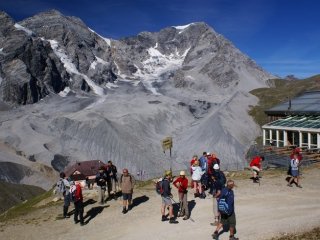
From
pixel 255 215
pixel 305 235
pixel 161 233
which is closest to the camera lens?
pixel 305 235

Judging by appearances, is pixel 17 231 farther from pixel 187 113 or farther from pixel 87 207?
pixel 187 113

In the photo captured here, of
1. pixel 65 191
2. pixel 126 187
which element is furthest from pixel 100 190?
pixel 126 187

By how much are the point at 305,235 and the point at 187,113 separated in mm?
106424

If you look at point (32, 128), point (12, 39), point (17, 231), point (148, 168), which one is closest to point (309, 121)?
point (17, 231)

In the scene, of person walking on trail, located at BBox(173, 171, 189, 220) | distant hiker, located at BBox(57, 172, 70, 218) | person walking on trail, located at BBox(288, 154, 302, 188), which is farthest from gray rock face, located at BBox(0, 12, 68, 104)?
person walking on trail, located at BBox(173, 171, 189, 220)

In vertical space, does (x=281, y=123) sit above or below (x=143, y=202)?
above

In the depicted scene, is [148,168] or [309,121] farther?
[148,168]

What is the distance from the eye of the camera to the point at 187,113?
119125 mm

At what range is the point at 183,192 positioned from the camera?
52.2 feet

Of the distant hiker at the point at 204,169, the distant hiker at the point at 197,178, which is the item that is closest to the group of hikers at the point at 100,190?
the distant hiker at the point at 197,178

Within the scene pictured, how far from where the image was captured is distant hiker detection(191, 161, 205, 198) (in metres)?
18.7

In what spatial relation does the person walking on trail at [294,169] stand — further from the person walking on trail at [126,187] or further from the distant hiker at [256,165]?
the person walking on trail at [126,187]

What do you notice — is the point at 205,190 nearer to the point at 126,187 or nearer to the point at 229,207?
the point at 126,187

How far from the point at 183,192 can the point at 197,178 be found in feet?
9.60
